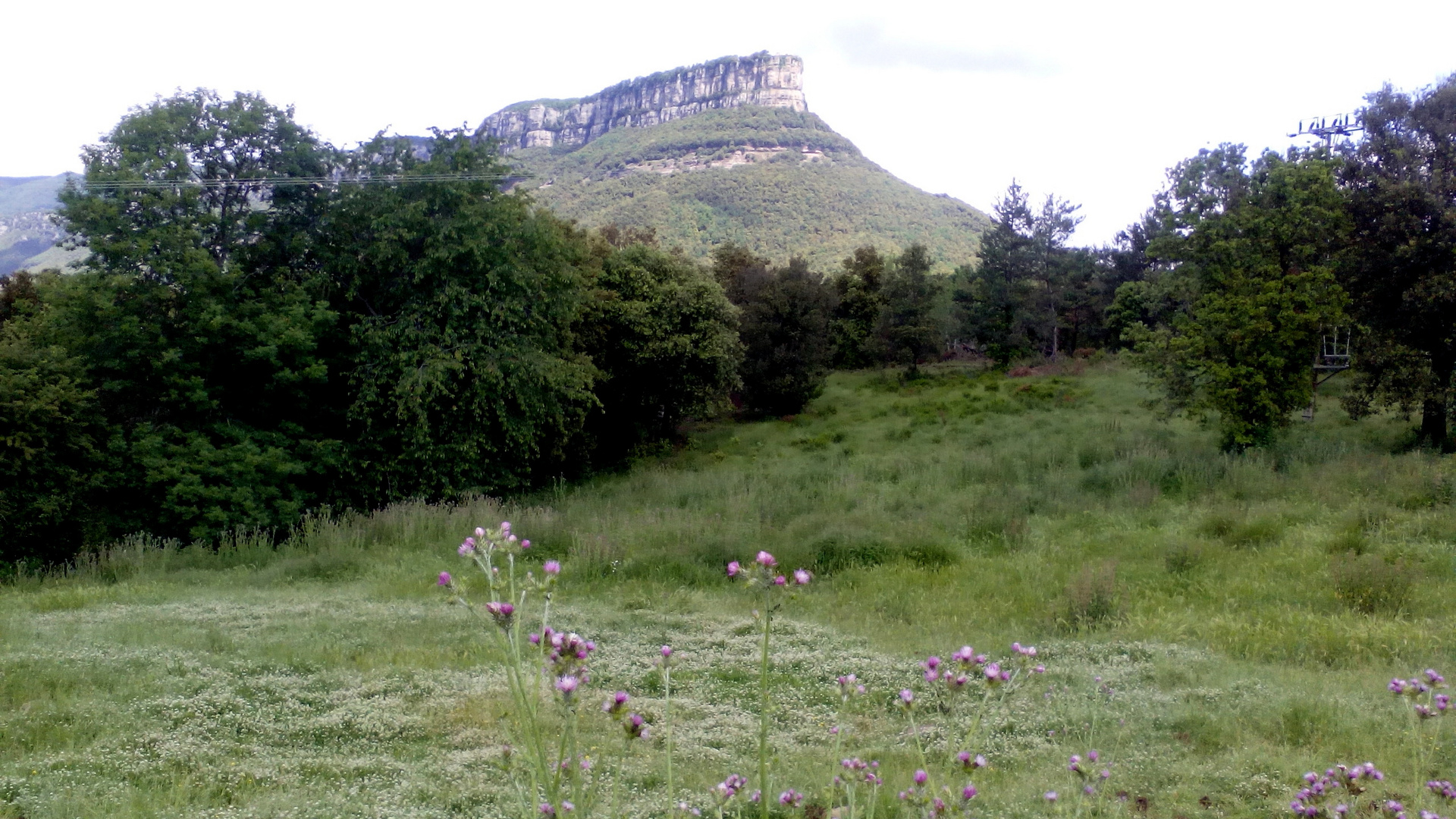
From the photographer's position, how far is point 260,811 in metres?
3.78

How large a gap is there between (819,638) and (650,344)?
17.8 meters

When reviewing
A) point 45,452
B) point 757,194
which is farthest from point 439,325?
point 757,194

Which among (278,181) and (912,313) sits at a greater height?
(278,181)

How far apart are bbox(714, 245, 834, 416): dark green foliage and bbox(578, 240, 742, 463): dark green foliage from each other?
356cm

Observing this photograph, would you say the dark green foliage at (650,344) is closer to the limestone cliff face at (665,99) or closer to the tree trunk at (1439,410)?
the tree trunk at (1439,410)

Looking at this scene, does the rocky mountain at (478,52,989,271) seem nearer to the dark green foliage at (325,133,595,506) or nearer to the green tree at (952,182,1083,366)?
the green tree at (952,182,1083,366)

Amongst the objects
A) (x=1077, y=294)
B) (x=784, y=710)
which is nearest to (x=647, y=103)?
(x=1077, y=294)

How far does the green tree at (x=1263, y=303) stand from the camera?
1580 centimetres

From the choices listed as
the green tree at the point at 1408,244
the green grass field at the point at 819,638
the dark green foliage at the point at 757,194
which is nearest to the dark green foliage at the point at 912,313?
the green grass field at the point at 819,638

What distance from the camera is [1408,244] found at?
49.4 ft

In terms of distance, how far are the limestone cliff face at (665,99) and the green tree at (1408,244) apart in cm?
11627

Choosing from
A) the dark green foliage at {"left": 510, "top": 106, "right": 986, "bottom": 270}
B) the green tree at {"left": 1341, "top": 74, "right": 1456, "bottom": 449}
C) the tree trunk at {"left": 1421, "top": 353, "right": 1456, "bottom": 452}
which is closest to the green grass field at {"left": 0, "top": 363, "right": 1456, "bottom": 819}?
the tree trunk at {"left": 1421, "top": 353, "right": 1456, "bottom": 452}

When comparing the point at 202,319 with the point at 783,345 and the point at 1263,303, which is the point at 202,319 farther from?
the point at 1263,303

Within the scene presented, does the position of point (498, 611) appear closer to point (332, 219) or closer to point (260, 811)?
point (260, 811)
